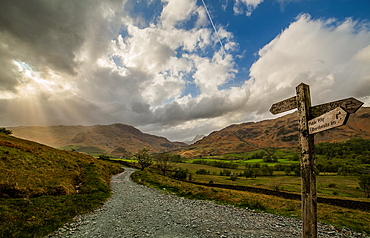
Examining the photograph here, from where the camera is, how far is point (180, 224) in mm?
14625

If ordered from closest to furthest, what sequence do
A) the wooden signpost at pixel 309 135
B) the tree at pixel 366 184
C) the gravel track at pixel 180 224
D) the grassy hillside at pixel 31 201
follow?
the wooden signpost at pixel 309 135 < the grassy hillside at pixel 31 201 < the gravel track at pixel 180 224 < the tree at pixel 366 184

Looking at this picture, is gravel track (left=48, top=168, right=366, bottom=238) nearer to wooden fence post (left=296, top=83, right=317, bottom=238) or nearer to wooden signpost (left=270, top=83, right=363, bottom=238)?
wooden fence post (left=296, top=83, right=317, bottom=238)

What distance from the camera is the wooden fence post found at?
655 cm

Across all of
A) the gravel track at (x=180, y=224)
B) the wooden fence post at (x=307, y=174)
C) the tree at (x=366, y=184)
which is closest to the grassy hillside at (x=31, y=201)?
the gravel track at (x=180, y=224)

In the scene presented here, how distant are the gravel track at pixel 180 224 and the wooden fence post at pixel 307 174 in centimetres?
771

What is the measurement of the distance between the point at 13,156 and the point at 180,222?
30.8 m

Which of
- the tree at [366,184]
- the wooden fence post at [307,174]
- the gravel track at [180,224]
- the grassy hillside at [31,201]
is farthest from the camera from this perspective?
the tree at [366,184]

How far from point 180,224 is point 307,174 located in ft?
39.6

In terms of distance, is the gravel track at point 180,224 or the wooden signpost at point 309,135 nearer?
the wooden signpost at point 309,135

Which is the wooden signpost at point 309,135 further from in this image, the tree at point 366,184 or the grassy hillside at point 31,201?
the tree at point 366,184

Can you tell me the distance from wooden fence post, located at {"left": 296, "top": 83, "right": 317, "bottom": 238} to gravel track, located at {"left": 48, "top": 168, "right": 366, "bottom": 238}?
25.3 feet

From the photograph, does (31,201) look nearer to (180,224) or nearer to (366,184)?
(180,224)

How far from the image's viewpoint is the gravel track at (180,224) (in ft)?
41.4

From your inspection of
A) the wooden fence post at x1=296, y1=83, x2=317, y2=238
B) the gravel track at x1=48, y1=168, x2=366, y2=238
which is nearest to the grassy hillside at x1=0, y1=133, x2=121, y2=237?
the gravel track at x1=48, y1=168, x2=366, y2=238
